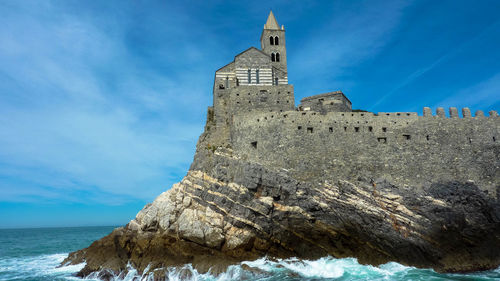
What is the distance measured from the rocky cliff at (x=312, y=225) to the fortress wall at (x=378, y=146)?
0.81 m

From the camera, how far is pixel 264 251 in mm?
22703

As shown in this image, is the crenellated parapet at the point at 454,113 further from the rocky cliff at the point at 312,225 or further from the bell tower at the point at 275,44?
the bell tower at the point at 275,44

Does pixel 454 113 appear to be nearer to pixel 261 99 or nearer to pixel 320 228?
pixel 320 228

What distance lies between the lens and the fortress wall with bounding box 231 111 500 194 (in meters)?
25.7

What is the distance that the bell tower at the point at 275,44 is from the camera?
123 feet

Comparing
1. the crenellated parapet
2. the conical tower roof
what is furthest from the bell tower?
the crenellated parapet

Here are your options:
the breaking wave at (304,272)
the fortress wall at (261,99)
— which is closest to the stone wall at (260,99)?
the fortress wall at (261,99)

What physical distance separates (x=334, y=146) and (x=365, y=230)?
21.6 ft

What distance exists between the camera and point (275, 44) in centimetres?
3850

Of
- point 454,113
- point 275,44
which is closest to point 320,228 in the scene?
point 454,113

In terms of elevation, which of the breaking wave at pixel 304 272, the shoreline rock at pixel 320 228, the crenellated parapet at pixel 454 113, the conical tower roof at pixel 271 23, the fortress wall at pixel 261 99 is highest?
the conical tower roof at pixel 271 23

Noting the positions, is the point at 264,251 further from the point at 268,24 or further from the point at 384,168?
the point at 268,24

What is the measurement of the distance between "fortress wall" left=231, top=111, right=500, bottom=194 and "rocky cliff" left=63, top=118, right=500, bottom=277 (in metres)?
0.81

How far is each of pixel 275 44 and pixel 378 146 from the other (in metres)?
17.8
